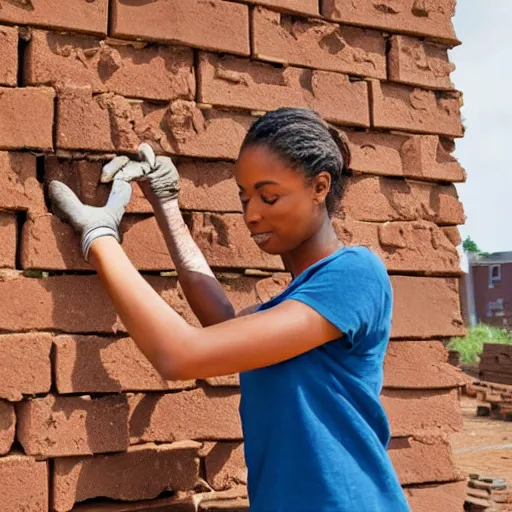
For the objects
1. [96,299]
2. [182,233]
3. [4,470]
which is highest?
[182,233]

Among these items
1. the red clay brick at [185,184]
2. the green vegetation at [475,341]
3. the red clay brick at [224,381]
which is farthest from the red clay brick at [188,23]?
the green vegetation at [475,341]

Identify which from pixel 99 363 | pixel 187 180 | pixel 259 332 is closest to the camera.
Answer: pixel 259 332

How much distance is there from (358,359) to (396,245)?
5.00 ft

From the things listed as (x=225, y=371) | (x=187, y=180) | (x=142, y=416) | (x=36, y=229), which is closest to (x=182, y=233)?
(x=187, y=180)

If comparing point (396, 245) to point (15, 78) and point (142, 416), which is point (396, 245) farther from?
point (15, 78)

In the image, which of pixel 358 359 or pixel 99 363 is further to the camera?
pixel 99 363

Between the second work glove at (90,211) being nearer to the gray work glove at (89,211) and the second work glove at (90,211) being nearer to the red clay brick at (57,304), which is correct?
the gray work glove at (89,211)

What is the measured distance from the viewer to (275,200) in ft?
7.31

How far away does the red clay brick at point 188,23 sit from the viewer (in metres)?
3.07

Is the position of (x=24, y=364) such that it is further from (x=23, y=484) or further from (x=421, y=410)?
(x=421, y=410)

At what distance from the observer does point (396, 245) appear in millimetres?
3582

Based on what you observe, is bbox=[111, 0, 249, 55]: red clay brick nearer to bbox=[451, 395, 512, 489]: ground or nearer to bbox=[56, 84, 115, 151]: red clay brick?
bbox=[56, 84, 115, 151]: red clay brick

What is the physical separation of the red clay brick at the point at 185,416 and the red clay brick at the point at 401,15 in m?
1.69

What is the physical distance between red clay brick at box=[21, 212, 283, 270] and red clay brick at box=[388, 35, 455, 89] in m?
1.07
